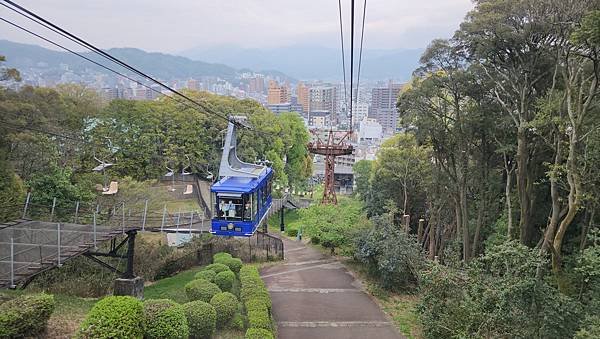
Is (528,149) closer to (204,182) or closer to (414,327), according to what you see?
(414,327)

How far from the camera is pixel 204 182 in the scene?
1217 inches

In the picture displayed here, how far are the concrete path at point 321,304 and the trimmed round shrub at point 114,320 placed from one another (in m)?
4.47

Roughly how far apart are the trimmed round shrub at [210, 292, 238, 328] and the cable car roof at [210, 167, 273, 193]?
349 cm

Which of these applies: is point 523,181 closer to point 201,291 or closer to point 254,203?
point 254,203

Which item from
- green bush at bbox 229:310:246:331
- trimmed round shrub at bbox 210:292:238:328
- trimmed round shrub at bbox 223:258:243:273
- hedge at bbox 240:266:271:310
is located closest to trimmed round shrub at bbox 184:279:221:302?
trimmed round shrub at bbox 210:292:238:328

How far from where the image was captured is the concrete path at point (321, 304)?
423 inches

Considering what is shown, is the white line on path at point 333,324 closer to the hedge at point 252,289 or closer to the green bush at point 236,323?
the hedge at point 252,289

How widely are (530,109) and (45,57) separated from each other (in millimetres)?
178667

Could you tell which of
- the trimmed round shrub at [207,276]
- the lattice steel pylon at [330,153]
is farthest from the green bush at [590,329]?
the lattice steel pylon at [330,153]

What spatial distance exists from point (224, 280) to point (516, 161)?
854 centimetres

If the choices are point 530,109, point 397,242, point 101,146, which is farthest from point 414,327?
point 101,146

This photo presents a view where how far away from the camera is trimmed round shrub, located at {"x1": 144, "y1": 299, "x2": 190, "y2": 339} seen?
6.98 m

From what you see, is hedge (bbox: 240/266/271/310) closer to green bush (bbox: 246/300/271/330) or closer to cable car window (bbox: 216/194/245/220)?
green bush (bbox: 246/300/271/330)

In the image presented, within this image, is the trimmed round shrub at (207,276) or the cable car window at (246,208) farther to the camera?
the cable car window at (246,208)
